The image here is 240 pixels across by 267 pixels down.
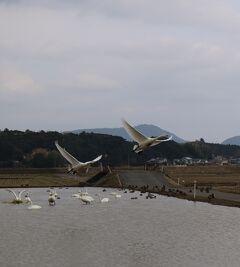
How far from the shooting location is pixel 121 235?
3647 cm

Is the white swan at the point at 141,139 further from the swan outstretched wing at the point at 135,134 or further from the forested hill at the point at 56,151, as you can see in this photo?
the forested hill at the point at 56,151

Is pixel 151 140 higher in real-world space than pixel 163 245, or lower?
higher

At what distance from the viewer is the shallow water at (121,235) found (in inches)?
1145

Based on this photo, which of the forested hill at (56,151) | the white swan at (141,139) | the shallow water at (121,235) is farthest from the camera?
the forested hill at (56,151)

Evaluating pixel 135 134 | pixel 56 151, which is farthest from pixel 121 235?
pixel 56 151

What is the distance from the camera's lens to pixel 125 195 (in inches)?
2633

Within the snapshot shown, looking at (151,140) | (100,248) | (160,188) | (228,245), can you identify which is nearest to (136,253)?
(100,248)

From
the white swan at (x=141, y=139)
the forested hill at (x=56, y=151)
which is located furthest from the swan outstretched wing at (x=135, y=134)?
the forested hill at (x=56, y=151)

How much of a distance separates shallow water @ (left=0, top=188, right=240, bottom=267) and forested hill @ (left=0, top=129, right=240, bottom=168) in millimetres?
98766

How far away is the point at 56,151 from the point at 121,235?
4761 inches

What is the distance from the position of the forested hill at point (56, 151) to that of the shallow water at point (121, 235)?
98766 mm

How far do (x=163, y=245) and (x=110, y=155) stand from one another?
141292 mm

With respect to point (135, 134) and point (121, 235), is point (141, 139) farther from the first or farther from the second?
point (121, 235)

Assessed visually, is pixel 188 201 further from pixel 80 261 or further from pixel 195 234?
pixel 80 261
